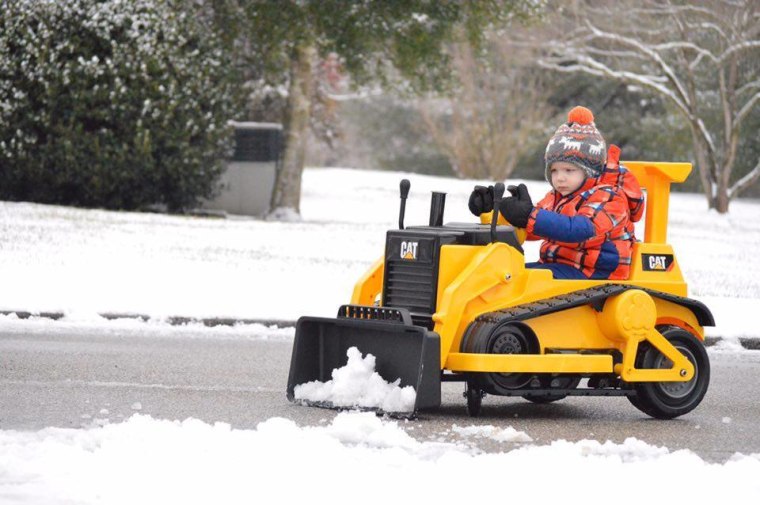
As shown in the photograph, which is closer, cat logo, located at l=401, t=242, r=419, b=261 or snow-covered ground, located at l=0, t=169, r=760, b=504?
snow-covered ground, located at l=0, t=169, r=760, b=504

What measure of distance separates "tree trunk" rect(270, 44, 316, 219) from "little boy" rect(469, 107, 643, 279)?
1940 cm

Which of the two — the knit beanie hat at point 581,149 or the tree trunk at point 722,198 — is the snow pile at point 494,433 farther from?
the tree trunk at point 722,198

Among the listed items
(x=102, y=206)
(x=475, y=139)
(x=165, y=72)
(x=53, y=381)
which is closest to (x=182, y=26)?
(x=165, y=72)

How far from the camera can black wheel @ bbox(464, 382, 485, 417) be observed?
7.72m

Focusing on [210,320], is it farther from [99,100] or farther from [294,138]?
[294,138]

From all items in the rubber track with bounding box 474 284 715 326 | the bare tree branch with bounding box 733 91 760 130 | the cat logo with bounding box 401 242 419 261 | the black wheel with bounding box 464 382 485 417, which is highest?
the bare tree branch with bounding box 733 91 760 130

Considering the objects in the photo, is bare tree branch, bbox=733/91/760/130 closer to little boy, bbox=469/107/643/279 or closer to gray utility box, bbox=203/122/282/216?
gray utility box, bbox=203/122/282/216

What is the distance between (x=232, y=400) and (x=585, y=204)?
92.7 inches

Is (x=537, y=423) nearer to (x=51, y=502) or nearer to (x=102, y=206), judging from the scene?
(x=51, y=502)

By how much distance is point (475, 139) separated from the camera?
46.7 metres

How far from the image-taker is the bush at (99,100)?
22938 mm

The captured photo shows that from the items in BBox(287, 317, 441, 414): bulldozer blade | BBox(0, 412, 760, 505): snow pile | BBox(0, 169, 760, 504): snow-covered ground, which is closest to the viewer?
BBox(0, 412, 760, 505): snow pile

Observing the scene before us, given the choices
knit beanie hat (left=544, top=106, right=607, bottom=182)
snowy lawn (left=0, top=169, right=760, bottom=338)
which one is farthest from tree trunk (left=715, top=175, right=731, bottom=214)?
knit beanie hat (left=544, top=106, right=607, bottom=182)

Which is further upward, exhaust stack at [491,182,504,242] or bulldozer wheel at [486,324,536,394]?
exhaust stack at [491,182,504,242]
